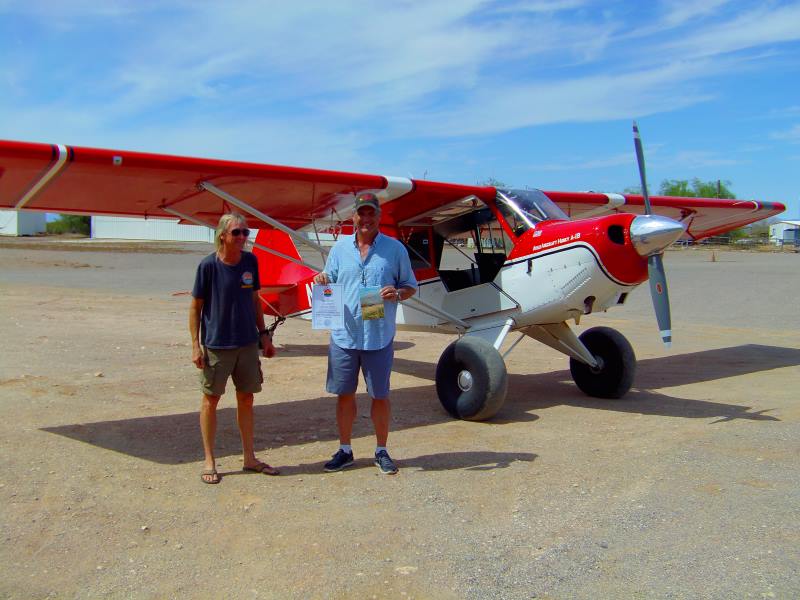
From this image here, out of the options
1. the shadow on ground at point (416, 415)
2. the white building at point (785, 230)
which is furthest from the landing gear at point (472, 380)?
the white building at point (785, 230)

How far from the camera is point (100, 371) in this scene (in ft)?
29.6

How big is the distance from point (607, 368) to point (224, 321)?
485 centimetres

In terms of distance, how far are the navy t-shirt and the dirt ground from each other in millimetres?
1005

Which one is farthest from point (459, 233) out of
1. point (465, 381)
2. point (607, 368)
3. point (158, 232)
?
point (158, 232)

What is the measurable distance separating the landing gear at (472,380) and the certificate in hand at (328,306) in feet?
6.97

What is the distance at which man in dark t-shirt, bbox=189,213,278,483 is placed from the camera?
4.95 metres

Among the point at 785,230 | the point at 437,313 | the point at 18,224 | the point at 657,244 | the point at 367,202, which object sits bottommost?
the point at 437,313

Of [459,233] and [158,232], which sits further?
[158,232]

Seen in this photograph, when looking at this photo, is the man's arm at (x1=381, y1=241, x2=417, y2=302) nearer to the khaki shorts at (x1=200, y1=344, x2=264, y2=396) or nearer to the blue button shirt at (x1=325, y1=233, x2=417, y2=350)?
the blue button shirt at (x1=325, y1=233, x2=417, y2=350)

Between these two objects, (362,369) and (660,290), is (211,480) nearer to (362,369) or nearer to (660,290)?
(362,369)

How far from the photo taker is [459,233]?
28.5 feet

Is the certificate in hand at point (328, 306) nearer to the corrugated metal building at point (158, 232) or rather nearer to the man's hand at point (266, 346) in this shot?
the man's hand at point (266, 346)

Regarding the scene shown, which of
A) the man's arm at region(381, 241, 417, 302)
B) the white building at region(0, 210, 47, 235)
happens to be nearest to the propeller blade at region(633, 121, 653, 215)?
the man's arm at region(381, 241, 417, 302)

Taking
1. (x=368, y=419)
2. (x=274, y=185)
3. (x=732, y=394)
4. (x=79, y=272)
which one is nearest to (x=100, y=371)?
(x=274, y=185)
